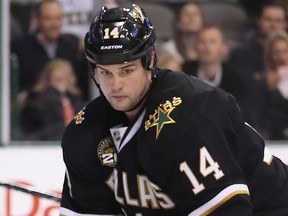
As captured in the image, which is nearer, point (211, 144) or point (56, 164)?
point (211, 144)

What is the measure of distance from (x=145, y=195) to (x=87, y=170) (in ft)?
0.61

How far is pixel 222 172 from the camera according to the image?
1768mm

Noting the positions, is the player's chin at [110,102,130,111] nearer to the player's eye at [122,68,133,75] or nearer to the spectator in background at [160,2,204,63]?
the player's eye at [122,68,133,75]

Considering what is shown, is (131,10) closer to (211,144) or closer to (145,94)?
(145,94)

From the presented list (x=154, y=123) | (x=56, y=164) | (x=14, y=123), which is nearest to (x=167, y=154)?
(x=154, y=123)

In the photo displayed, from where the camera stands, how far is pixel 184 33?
144 inches

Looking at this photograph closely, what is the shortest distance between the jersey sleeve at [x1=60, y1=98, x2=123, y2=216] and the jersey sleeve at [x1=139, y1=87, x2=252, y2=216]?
0.71 feet

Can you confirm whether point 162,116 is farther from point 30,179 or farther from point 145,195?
point 30,179

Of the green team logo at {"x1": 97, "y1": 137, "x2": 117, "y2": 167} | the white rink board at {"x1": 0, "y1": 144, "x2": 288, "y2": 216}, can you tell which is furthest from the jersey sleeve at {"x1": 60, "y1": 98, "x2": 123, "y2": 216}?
the white rink board at {"x1": 0, "y1": 144, "x2": 288, "y2": 216}

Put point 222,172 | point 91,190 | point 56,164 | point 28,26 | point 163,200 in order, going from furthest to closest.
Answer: point 28,26 → point 56,164 → point 91,190 → point 163,200 → point 222,172

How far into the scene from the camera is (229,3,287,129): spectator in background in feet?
12.1

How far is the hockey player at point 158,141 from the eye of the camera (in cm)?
178

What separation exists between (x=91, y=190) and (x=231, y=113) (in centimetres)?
44

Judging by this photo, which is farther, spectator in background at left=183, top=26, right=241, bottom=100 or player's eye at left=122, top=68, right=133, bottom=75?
spectator in background at left=183, top=26, right=241, bottom=100
